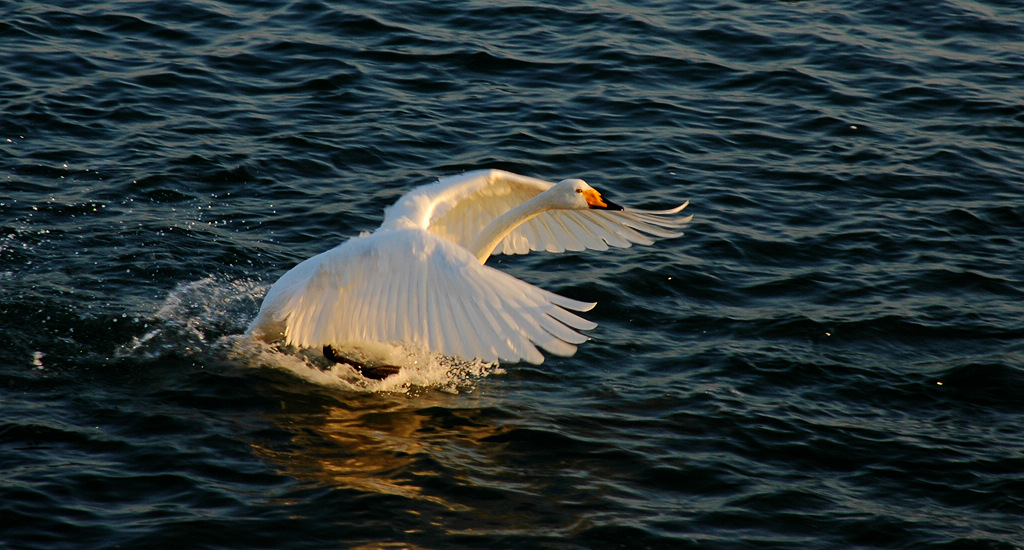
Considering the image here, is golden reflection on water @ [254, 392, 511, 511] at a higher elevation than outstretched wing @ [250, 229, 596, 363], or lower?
lower

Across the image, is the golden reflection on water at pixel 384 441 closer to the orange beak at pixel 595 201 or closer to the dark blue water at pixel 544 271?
the dark blue water at pixel 544 271

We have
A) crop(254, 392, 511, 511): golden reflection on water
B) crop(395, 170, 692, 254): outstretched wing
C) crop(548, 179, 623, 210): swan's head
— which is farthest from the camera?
crop(395, 170, 692, 254): outstretched wing

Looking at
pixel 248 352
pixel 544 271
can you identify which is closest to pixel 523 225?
pixel 544 271

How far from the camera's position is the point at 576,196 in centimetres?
762

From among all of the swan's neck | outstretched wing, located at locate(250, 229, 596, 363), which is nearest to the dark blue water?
outstretched wing, located at locate(250, 229, 596, 363)

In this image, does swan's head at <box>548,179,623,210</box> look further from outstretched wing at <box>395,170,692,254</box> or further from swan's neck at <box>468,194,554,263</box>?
outstretched wing at <box>395,170,692,254</box>

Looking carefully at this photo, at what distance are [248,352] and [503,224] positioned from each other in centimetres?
203

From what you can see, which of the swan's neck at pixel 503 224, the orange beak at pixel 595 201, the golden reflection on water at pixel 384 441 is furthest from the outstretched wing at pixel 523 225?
the golden reflection on water at pixel 384 441

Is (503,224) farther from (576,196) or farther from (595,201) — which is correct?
(595,201)

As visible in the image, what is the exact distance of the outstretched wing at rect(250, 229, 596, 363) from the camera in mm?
5523

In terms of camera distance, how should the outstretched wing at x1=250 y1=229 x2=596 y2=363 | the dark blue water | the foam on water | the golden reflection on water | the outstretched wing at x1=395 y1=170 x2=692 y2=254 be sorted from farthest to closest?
the outstretched wing at x1=395 y1=170 x2=692 y2=254
the foam on water
the golden reflection on water
the dark blue water
the outstretched wing at x1=250 y1=229 x2=596 y2=363

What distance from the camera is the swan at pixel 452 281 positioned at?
18.4 feet

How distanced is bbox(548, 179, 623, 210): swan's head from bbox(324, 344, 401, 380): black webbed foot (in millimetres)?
1672

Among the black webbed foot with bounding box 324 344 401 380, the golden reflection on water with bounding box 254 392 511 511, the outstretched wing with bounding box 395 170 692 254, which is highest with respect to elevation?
the outstretched wing with bounding box 395 170 692 254
